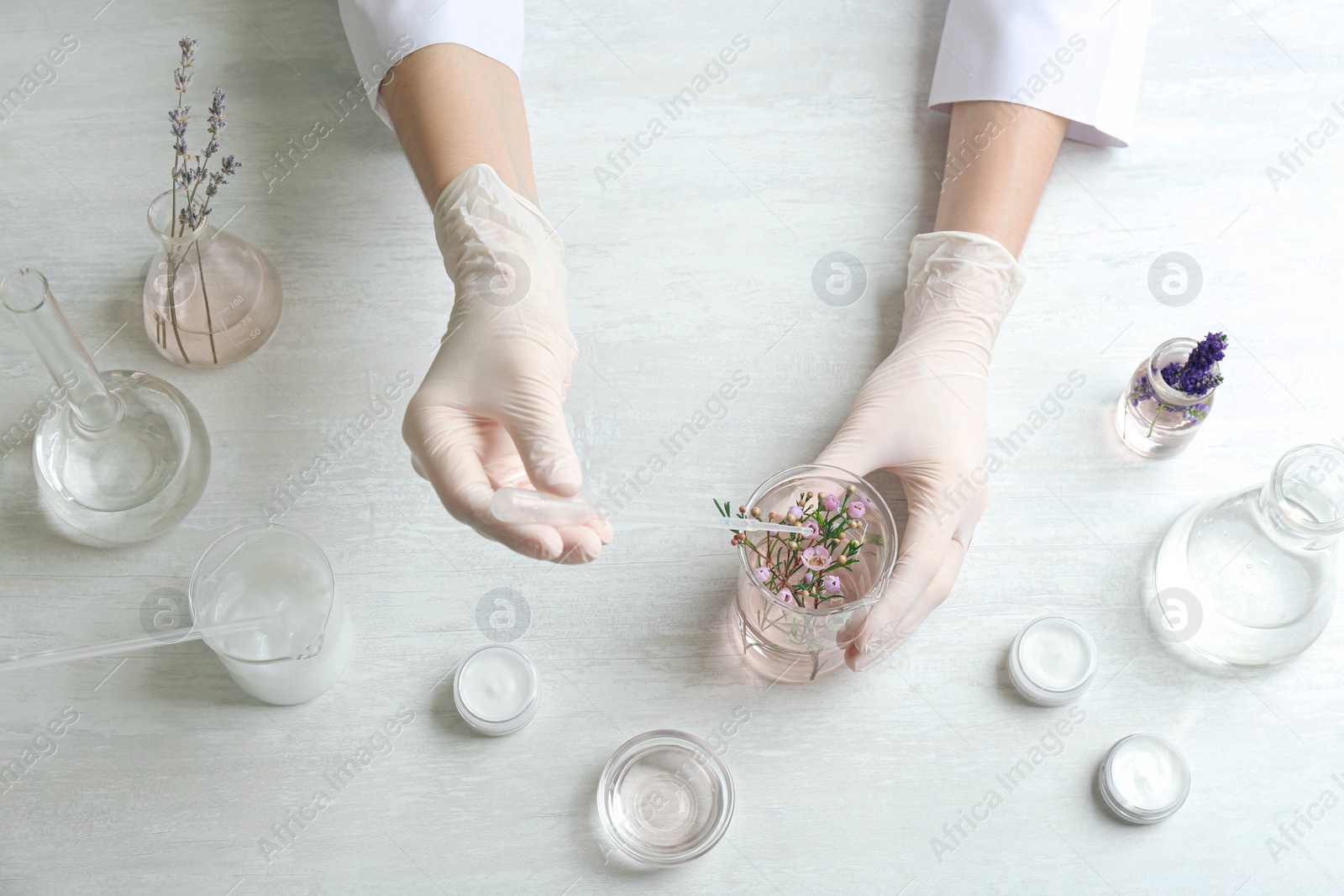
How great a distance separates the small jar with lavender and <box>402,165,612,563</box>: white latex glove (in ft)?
2.73

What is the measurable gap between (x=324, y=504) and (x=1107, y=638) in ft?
3.85

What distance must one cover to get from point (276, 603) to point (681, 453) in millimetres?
611

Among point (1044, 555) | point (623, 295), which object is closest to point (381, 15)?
point (623, 295)

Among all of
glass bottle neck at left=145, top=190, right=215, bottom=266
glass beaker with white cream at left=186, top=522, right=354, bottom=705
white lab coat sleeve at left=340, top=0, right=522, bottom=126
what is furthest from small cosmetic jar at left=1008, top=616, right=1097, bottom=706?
glass bottle neck at left=145, top=190, right=215, bottom=266

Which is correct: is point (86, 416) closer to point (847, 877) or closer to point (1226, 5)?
point (847, 877)

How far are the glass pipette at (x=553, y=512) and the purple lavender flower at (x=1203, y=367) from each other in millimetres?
635

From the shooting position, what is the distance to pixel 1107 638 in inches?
56.8

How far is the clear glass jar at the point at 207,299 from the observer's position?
147 cm

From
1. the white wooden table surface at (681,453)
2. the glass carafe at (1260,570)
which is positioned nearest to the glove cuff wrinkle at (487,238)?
the white wooden table surface at (681,453)

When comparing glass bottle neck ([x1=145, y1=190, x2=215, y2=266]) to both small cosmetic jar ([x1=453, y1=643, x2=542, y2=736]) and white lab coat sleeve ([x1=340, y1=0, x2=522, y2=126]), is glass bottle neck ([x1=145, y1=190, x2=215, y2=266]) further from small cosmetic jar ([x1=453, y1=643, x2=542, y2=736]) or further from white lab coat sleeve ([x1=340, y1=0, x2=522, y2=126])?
small cosmetic jar ([x1=453, y1=643, x2=542, y2=736])

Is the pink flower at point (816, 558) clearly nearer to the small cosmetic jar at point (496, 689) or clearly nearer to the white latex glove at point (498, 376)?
the white latex glove at point (498, 376)

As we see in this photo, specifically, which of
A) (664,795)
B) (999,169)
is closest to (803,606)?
(664,795)

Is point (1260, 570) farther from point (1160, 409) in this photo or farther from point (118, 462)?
point (118, 462)

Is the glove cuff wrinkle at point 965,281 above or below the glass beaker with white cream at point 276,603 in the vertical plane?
above
